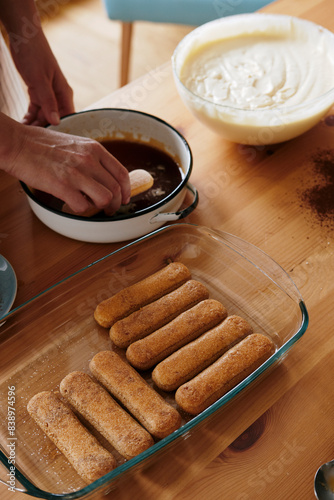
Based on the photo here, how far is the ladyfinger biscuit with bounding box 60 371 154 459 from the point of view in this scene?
67cm

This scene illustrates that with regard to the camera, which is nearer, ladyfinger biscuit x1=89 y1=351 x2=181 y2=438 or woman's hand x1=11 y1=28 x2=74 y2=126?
ladyfinger biscuit x1=89 y1=351 x2=181 y2=438

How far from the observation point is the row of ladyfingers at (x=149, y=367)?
0.68 metres

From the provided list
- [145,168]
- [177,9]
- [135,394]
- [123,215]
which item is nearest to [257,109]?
[145,168]

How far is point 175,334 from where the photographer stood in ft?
2.59

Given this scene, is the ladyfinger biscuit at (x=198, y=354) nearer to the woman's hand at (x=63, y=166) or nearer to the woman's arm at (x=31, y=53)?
the woman's hand at (x=63, y=166)

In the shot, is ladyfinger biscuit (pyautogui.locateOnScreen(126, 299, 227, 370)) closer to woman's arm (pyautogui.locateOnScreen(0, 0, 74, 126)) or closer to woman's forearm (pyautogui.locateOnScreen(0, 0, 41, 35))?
woman's arm (pyautogui.locateOnScreen(0, 0, 74, 126))

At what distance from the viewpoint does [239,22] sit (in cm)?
122

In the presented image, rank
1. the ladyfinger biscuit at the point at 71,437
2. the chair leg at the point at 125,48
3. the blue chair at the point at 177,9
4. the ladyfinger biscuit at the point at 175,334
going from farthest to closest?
the chair leg at the point at 125,48 < the blue chair at the point at 177,9 < the ladyfinger biscuit at the point at 175,334 < the ladyfinger biscuit at the point at 71,437

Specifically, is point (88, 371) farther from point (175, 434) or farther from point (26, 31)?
point (26, 31)

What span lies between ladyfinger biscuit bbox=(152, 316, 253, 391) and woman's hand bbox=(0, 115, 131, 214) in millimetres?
283

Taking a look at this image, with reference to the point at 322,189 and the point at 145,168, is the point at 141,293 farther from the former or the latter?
the point at 322,189

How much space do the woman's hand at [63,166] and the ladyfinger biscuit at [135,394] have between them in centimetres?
27

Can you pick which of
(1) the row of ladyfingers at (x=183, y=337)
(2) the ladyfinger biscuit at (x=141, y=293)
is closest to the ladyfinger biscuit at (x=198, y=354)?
(1) the row of ladyfingers at (x=183, y=337)

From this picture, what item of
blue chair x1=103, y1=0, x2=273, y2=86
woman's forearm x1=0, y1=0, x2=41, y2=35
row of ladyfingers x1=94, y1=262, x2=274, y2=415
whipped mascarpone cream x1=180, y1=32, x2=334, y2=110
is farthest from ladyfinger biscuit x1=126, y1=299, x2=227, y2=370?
blue chair x1=103, y1=0, x2=273, y2=86
